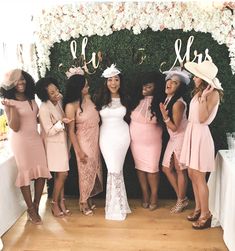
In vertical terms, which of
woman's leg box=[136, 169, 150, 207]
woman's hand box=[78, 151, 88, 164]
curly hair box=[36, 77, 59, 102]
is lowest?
woman's leg box=[136, 169, 150, 207]

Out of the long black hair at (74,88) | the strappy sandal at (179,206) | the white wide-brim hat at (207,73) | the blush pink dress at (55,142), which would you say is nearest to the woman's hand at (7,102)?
the blush pink dress at (55,142)

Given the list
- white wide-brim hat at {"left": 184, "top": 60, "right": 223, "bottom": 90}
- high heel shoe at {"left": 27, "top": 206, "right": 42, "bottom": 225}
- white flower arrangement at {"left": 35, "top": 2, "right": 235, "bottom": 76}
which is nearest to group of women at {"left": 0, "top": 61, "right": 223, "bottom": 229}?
high heel shoe at {"left": 27, "top": 206, "right": 42, "bottom": 225}

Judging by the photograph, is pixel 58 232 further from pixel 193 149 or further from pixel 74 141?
pixel 193 149

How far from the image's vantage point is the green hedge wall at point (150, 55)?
405cm

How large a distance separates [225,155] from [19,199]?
7.42 feet

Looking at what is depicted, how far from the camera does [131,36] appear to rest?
414 cm

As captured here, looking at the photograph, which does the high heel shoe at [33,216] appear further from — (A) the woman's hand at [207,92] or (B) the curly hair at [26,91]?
(A) the woman's hand at [207,92]

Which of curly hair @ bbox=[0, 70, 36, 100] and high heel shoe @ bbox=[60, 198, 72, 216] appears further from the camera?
high heel shoe @ bbox=[60, 198, 72, 216]

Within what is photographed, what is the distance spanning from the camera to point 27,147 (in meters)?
3.65

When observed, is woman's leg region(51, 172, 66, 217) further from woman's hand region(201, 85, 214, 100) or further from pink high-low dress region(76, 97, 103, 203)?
woman's hand region(201, 85, 214, 100)

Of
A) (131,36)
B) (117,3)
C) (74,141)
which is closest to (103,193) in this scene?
(74,141)

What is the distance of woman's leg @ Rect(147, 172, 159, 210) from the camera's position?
412cm

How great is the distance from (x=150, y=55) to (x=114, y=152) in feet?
4.00

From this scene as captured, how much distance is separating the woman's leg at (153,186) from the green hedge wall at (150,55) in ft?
2.79
